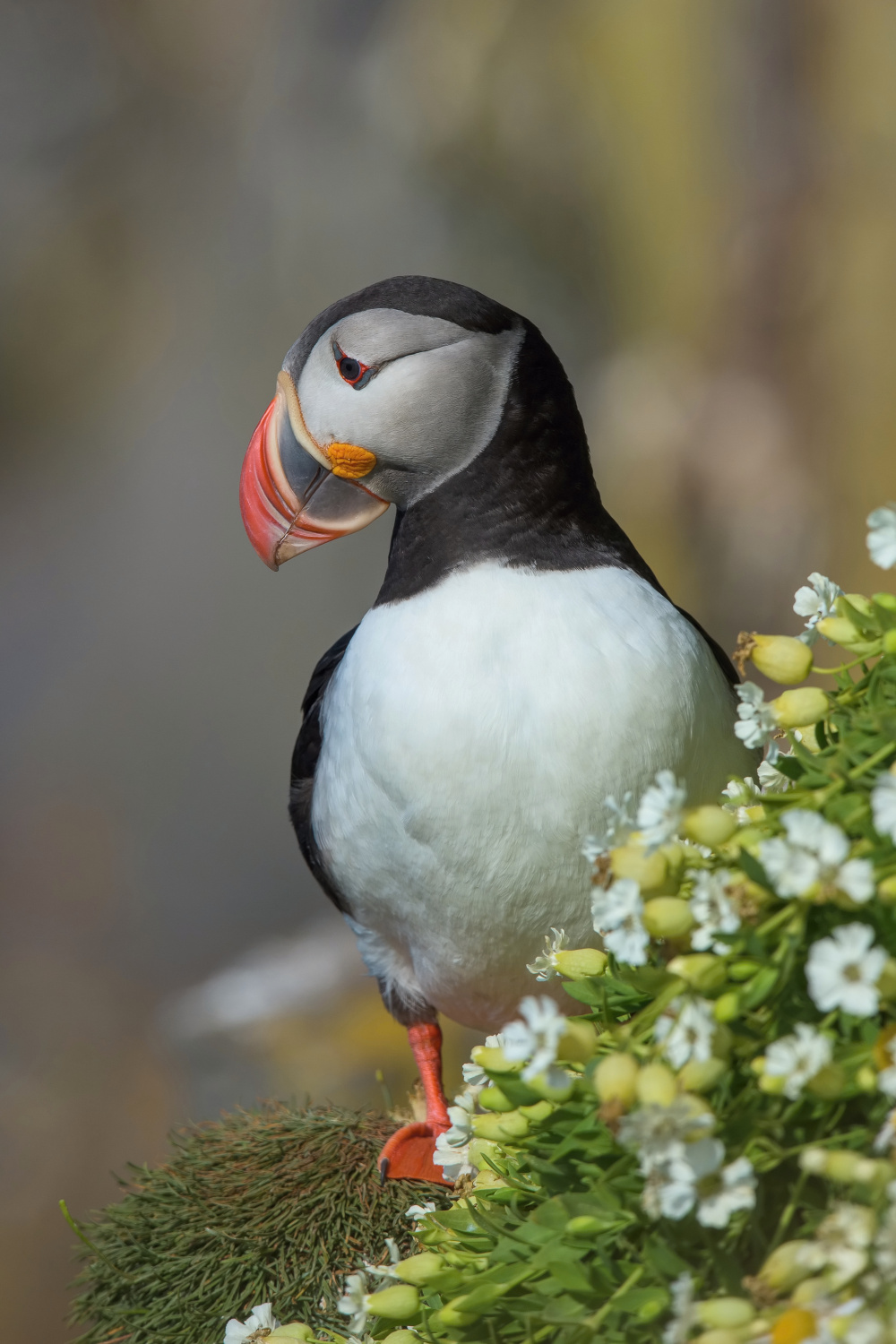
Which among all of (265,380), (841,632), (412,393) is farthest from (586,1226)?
(265,380)

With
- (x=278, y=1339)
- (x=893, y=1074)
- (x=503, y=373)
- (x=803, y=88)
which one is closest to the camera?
(x=893, y=1074)

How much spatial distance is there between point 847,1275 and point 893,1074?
9cm

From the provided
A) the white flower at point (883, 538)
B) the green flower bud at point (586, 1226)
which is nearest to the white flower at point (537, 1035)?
the green flower bud at point (586, 1226)

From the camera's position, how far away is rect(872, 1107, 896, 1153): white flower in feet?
1.76

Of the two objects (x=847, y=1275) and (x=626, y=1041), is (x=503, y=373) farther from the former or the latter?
(x=847, y=1275)

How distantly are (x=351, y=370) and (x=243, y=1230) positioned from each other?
0.92m

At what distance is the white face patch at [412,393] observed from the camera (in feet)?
4.12

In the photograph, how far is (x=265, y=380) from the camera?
333 centimetres

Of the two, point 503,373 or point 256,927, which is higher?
point 503,373

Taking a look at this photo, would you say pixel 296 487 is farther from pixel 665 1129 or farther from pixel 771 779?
pixel 665 1129

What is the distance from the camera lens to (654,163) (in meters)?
3.20

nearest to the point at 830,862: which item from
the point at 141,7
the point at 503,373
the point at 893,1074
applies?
the point at 893,1074

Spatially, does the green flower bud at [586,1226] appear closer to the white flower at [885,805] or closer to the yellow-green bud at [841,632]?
the white flower at [885,805]

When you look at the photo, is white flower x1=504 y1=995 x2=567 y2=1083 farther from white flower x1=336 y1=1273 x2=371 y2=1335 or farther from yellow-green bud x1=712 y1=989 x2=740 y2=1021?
white flower x1=336 y1=1273 x2=371 y2=1335
